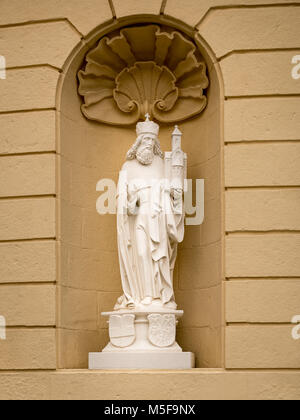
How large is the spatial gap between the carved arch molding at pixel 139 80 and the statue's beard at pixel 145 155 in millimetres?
616

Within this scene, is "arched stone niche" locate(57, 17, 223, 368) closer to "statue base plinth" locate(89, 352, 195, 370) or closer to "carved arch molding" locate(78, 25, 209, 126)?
"carved arch molding" locate(78, 25, 209, 126)

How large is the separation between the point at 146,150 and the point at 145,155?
0.15 ft

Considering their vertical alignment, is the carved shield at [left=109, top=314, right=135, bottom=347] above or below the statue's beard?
below

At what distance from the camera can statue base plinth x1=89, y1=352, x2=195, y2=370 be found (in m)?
7.94

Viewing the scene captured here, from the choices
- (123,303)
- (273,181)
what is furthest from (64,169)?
(273,181)

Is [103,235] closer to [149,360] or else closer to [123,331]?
[123,331]

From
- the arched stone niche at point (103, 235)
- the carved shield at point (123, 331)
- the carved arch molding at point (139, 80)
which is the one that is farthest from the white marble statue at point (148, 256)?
the carved arch molding at point (139, 80)

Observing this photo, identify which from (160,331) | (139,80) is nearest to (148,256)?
(160,331)

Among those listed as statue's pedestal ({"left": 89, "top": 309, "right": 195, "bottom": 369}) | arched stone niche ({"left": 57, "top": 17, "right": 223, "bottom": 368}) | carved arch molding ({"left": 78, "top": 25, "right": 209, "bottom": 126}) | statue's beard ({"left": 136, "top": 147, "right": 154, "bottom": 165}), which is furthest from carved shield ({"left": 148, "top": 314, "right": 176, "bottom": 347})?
carved arch molding ({"left": 78, "top": 25, "right": 209, "bottom": 126})

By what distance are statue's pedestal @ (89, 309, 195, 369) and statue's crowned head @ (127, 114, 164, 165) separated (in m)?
1.43

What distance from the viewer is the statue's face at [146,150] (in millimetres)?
8453

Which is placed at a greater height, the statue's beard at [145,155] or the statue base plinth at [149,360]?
the statue's beard at [145,155]

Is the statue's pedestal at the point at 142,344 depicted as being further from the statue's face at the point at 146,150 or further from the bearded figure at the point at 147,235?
the statue's face at the point at 146,150
